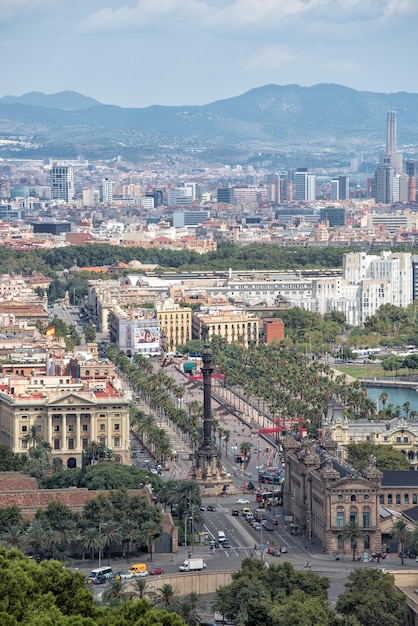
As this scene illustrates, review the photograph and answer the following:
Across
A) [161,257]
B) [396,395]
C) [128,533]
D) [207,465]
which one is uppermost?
[128,533]

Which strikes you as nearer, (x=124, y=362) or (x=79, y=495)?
(x=79, y=495)

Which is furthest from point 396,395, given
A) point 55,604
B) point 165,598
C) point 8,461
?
point 55,604

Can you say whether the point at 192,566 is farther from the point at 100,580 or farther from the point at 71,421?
the point at 71,421

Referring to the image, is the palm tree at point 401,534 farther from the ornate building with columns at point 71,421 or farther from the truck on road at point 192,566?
the ornate building with columns at point 71,421

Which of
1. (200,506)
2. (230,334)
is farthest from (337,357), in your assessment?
(200,506)

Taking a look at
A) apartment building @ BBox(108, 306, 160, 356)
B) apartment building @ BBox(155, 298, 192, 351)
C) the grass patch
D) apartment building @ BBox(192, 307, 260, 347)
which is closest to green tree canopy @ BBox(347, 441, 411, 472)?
the grass patch

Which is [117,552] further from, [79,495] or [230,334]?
[230,334]

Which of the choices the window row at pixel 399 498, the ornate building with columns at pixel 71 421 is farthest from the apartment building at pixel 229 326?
the window row at pixel 399 498

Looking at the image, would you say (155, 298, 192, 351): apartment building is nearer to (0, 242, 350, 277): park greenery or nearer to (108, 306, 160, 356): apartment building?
(108, 306, 160, 356): apartment building
